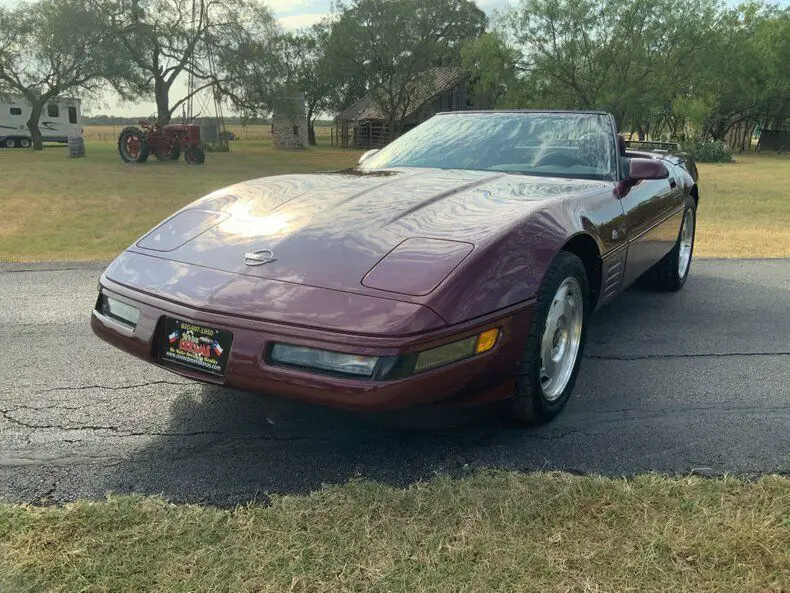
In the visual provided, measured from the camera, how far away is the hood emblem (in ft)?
7.86

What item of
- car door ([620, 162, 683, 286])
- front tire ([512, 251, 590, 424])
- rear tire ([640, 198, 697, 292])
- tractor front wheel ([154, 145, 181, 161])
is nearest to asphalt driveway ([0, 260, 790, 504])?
front tire ([512, 251, 590, 424])

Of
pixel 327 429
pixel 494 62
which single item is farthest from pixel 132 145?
pixel 327 429

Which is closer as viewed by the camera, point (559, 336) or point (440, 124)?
point (559, 336)

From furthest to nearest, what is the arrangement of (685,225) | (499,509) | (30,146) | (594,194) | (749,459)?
(30,146)
(685,225)
(594,194)
(749,459)
(499,509)

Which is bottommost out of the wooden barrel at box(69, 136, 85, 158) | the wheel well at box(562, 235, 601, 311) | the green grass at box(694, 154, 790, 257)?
the green grass at box(694, 154, 790, 257)

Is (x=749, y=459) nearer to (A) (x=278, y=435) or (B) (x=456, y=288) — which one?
(B) (x=456, y=288)

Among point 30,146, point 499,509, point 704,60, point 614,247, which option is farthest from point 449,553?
point 30,146

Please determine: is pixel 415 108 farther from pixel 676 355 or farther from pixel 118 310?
Answer: pixel 118 310

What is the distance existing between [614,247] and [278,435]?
1855mm

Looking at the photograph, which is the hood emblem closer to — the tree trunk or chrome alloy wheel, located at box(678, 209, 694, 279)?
chrome alloy wheel, located at box(678, 209, 694, 279)

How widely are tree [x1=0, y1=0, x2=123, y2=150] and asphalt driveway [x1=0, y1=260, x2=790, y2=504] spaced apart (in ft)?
107

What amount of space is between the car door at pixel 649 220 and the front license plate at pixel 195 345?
7.26ft

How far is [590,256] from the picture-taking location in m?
3.03

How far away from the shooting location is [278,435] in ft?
8.69
